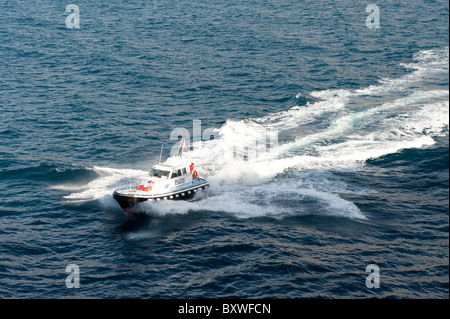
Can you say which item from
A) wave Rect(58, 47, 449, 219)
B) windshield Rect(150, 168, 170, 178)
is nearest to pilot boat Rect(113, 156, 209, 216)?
windshield Rect(150, 168, 170, 178)

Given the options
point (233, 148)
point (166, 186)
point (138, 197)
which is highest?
point (233, 148)

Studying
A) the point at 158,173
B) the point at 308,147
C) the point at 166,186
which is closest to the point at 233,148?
the point at 308,147

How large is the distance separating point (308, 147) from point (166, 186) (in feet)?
61.8

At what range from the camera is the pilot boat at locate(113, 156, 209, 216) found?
1986 inches

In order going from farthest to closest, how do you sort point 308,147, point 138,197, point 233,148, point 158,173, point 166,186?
1. point 233,148
2. point 308,147
3. point 158,173
4. point 166,186
5. point 138,197

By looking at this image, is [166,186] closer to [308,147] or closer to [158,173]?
[158,173]

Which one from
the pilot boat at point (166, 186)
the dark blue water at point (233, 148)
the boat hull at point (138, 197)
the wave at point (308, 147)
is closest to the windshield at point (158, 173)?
the pilot boat at point (166, 186)

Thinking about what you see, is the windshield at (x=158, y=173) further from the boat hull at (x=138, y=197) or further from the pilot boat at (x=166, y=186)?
the boat hull at (x=138, y=197)

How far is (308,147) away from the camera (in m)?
63.3

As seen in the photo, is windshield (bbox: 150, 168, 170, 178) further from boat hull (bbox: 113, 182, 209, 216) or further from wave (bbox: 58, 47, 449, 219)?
wave (bbox: 58, 47, 449, 219)

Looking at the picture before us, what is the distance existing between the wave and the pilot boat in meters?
1.14

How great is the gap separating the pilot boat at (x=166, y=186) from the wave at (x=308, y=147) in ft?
3.73
